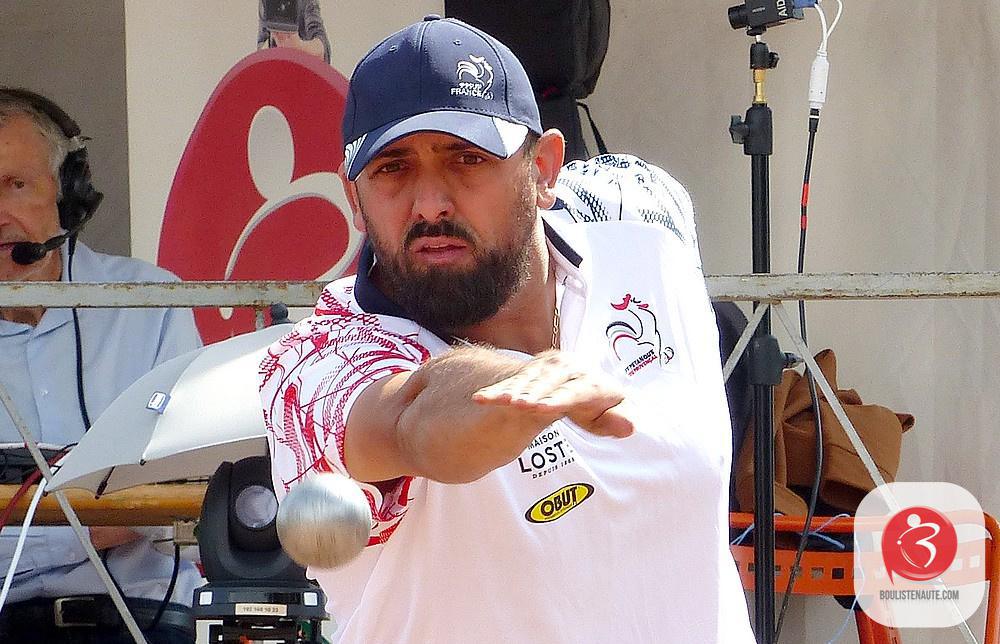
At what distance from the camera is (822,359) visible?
158 inches

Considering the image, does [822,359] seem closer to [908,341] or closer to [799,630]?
[908,341]

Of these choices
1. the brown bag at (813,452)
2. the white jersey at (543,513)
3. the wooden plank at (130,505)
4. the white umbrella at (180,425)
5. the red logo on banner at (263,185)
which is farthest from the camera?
the red logo on banner at (263,185)

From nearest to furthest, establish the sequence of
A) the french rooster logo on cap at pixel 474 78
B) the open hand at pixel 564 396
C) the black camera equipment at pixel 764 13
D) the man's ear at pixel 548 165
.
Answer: the open hand at pixel 564 396, the french rooster logo on cap at pixel 474 78, the man's ear at pixel 548 165, the black camera equipment at pixel 764 13

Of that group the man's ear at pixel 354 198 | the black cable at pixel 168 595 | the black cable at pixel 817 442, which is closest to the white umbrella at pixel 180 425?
the black cable at pixel 168 595

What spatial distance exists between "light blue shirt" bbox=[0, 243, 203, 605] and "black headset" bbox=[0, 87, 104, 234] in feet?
0.30

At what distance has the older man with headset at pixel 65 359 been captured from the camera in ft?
10.2

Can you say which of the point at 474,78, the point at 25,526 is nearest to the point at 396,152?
the point at 474,78

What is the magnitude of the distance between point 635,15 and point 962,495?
5.86 feet

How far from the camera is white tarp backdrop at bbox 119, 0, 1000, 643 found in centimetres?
417

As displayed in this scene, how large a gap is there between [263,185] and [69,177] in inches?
23.4

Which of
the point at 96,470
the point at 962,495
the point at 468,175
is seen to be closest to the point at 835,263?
the point at 962,495

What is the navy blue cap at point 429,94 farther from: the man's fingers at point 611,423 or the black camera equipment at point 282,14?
the black camera equipment at point 282,14

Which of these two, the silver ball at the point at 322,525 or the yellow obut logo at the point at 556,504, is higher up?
the silver ball at the point at 322,525

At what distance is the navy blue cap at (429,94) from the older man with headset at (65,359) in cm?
175
